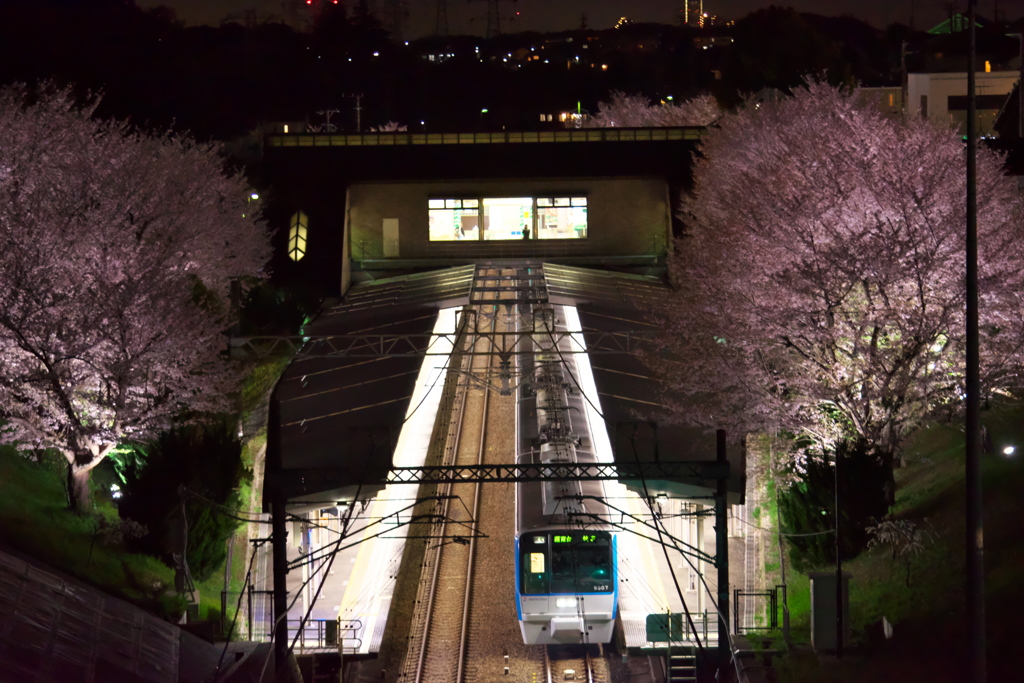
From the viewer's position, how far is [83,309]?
18.5 metres

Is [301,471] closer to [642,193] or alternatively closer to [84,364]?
[84,364]

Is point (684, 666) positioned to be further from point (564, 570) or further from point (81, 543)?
point (81, 543)

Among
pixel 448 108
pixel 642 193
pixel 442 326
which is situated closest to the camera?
pixel 442 326

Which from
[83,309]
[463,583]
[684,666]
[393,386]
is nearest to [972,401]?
[684,666]

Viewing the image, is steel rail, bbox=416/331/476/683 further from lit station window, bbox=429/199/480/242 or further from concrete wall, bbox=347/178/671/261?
lit station window, bbox=429/199/480/242

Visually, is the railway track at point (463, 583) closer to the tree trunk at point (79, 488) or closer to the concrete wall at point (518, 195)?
the tree trunk at point (79, 488)

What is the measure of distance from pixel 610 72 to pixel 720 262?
6334 centimetres

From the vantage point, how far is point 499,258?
1371 inches

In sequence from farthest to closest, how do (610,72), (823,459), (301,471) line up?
1. (610,72)
2. (823,459)
3. (301,471)

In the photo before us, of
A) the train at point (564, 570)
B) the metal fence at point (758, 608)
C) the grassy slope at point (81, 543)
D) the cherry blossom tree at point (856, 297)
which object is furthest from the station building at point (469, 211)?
the train at point (564, 570)

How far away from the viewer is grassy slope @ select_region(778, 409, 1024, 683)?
11.3 meters

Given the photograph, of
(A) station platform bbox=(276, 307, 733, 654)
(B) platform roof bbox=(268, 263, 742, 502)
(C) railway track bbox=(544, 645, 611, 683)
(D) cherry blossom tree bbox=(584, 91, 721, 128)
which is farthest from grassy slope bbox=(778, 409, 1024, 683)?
(D) cherry blossom tree bbox=(584, 91, 721, 128)

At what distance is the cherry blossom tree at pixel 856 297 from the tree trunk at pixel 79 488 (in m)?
10.1

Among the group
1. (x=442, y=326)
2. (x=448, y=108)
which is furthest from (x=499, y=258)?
(x=448, y=108)
